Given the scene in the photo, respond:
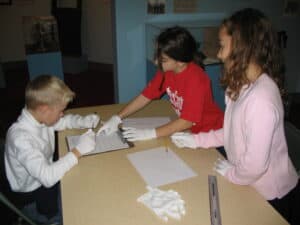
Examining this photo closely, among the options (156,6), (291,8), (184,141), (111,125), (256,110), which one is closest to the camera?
(256,110)

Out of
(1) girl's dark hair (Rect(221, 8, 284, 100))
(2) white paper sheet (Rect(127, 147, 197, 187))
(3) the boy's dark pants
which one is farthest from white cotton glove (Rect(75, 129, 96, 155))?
(1) girl's dark hair (Rect(221, 8, 284, 100))

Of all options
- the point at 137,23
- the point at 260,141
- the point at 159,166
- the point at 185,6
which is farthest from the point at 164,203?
the point at 185,6

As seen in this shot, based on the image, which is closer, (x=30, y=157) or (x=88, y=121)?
(x=30, y=157)

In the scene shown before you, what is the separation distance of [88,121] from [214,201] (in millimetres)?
824

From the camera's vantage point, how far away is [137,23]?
2607 millimetres

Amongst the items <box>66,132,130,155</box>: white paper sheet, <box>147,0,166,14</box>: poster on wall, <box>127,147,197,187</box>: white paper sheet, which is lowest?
<box>127,147,197,187</box>: white paper sheet

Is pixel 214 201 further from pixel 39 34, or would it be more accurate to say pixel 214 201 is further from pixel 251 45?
pixel 39 34

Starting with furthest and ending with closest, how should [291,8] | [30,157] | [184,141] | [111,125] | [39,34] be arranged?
[291,8]
[39,34]
[111,125]
[184,141]
[30,157]

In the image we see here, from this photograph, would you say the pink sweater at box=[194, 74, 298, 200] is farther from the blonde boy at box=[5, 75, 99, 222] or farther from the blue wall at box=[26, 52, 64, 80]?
the blue wall at box=[26, 52, 64, 80]

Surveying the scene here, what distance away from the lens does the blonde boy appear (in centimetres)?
110

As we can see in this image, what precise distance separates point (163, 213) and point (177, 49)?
78 cm

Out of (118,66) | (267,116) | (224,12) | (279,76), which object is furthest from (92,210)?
(224,12)

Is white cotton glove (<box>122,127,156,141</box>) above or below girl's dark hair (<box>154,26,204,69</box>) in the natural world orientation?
below

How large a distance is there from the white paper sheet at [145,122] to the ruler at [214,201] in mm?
542
